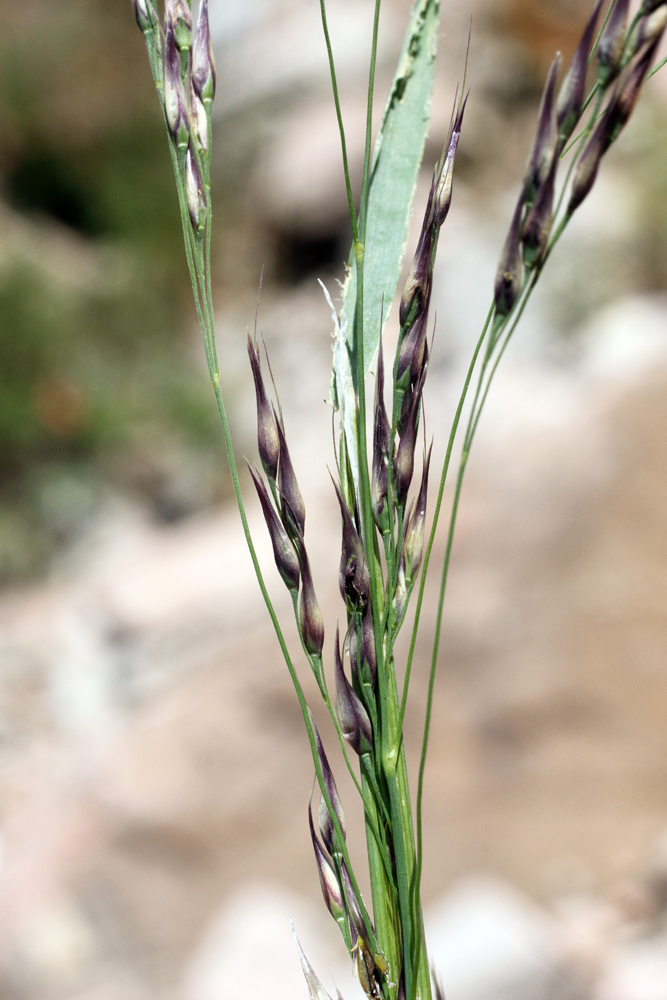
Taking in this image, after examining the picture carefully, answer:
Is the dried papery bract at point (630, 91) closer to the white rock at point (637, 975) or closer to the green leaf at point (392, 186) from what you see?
the green leaf at point (392, 186)

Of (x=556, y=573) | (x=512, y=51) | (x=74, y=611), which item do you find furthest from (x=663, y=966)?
(x=512, y=51)

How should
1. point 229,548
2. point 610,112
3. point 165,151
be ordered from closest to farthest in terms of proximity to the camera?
point 610,112 → point 229,548 → point 165,151

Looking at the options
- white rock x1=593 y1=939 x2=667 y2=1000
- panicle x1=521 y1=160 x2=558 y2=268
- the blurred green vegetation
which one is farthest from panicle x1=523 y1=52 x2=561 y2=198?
the blurred green vegetation

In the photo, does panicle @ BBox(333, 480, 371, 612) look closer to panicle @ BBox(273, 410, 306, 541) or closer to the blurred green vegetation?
panicle @ BBox(273, 410, 306, 541)

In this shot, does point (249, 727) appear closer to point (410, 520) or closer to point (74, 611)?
point (74, 611)

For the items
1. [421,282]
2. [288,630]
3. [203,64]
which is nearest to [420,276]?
[421,282]

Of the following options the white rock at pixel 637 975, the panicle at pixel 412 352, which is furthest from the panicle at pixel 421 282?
the white rock at pixel 637 975
